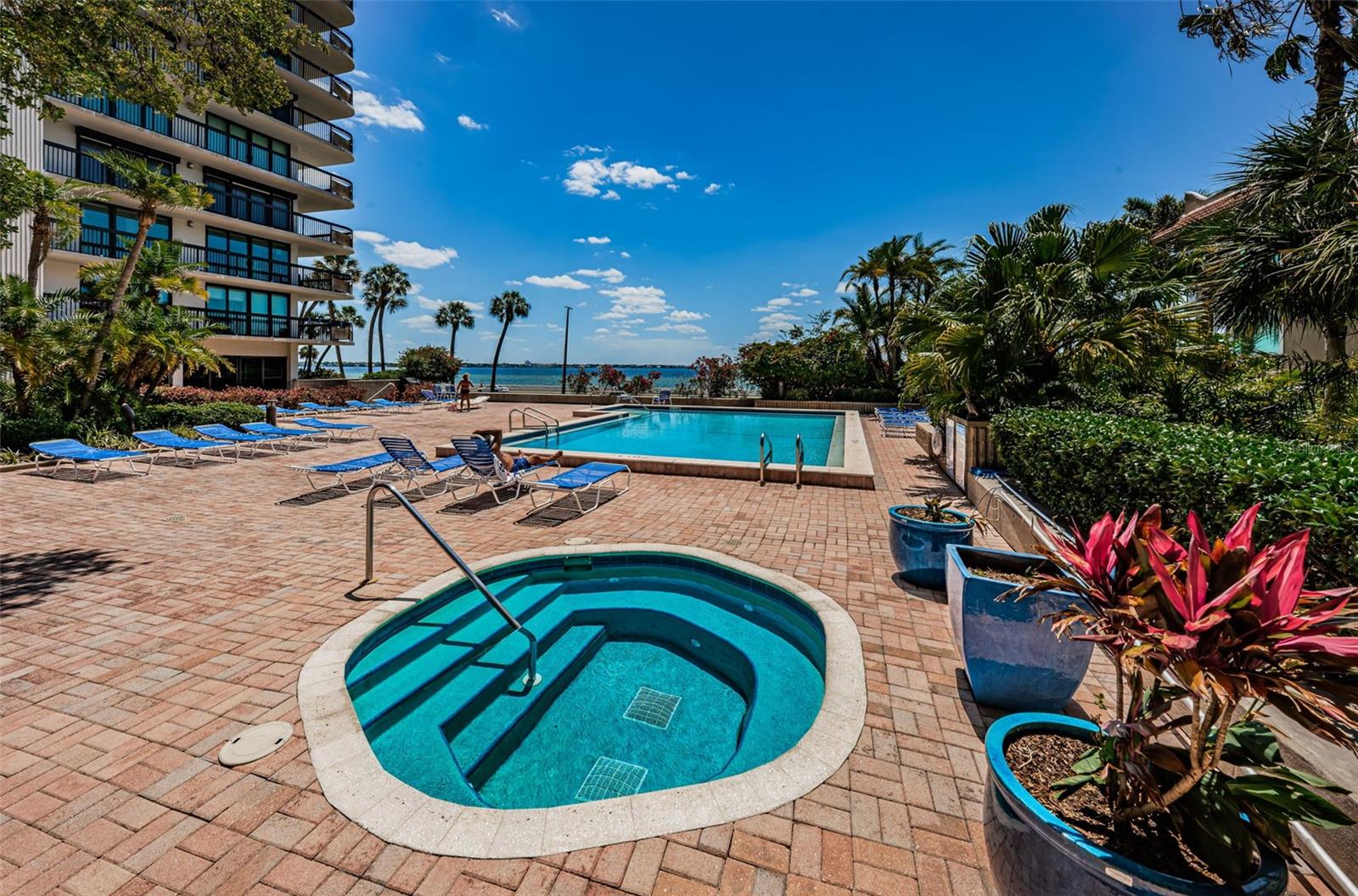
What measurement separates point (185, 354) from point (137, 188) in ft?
13.5

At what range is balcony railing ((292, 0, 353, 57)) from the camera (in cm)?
2355

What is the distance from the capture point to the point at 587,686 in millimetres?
4195

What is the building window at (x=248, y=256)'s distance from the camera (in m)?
22.7

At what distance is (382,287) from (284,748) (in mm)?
52844

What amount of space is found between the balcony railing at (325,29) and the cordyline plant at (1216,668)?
3306 cm

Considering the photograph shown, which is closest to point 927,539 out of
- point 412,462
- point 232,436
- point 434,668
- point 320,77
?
point 434,668

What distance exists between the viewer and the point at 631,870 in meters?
2.18

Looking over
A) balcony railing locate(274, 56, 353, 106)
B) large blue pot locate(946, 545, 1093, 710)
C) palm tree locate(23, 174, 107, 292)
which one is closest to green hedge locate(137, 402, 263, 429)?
palm tree locate(23, 174, 107, 292)

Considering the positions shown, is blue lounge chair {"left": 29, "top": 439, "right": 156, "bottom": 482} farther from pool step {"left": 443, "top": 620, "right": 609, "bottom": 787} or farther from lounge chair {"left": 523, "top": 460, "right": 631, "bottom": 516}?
pool step {"left": 443, "top": 620, "right": 609, "bottom": 787}

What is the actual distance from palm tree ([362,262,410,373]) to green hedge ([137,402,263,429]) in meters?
34.5

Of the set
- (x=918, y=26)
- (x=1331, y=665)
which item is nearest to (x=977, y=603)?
(x=1331, y=665)

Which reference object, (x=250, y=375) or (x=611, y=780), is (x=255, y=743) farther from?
(x=250, y=375)

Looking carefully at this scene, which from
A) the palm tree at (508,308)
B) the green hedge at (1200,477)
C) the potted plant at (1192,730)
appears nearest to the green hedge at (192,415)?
the potted plant at (1192,730)

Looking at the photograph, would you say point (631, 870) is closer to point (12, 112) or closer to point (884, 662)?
point (884, 662)
